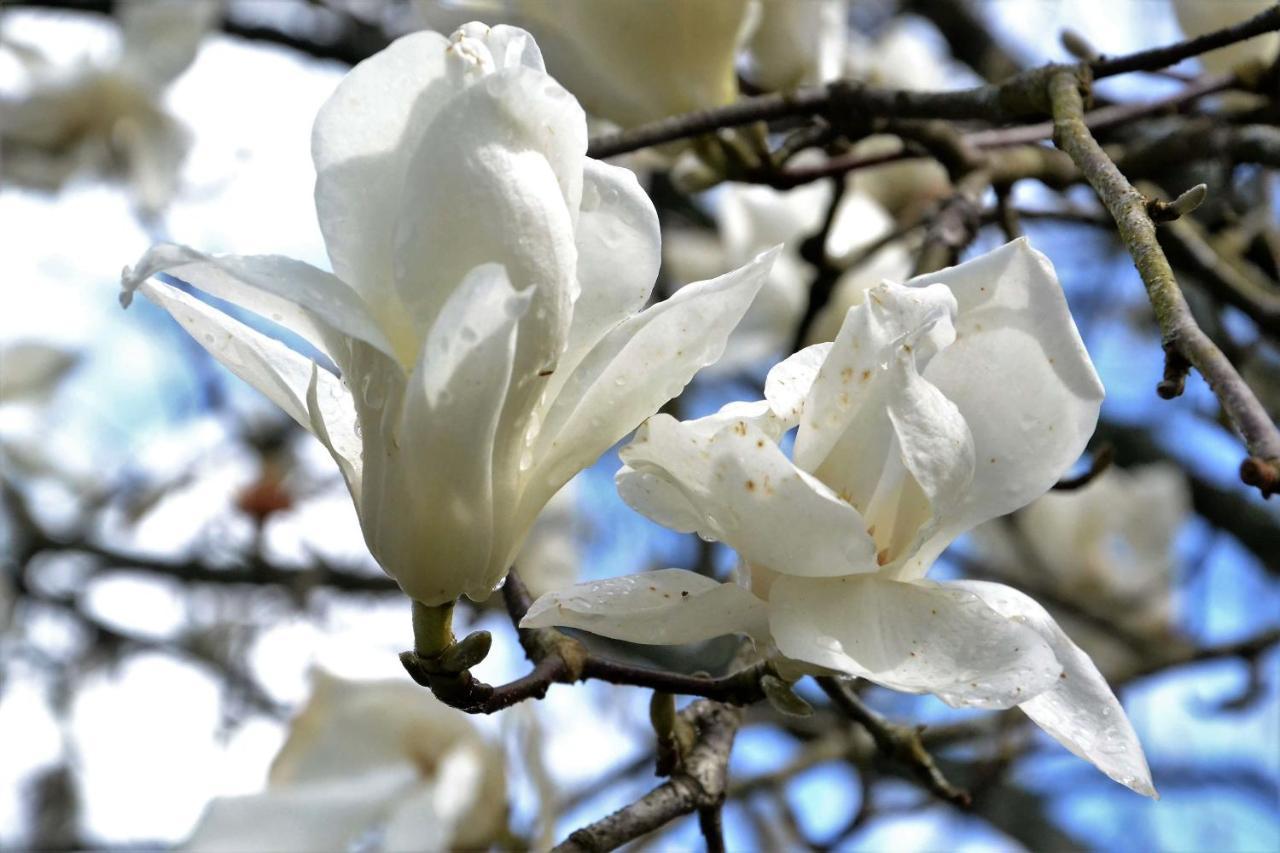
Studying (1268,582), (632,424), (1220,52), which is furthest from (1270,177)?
(1268,582)

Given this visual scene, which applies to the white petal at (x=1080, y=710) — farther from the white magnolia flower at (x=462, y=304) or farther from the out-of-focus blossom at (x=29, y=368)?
the out-of-focus blossom at (x=29, y=368)

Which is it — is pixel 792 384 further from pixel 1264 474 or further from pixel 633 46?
pixel 633 46

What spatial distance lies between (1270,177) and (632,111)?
1.93 ft

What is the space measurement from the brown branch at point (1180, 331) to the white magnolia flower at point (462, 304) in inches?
5.5

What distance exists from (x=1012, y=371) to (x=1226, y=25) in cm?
60

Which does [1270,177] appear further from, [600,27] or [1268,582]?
[1268,582]

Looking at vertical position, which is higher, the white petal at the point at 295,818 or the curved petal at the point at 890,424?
the curved petal at the point at 890,424

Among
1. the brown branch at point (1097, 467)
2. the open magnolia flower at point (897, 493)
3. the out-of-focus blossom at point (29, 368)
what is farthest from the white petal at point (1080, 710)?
the out-of-focus blossom at point (29, 368)

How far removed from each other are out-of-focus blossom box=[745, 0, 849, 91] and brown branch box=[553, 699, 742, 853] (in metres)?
0.61

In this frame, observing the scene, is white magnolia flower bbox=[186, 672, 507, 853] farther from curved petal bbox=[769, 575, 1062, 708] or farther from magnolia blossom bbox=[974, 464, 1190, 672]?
magnolia blossom bbox=[974, 464, 1190, 672]

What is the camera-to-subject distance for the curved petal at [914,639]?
52cm

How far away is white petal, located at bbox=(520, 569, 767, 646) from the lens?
1.79ft

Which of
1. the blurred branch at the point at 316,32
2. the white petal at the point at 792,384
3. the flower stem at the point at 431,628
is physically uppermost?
the white petal at the point at 792,384

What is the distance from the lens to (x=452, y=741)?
1140 mm
